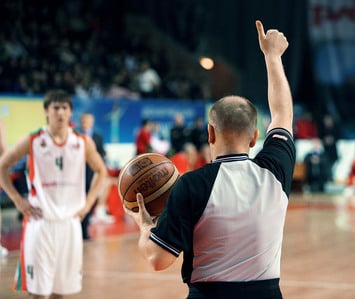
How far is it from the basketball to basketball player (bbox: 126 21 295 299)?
35 cm

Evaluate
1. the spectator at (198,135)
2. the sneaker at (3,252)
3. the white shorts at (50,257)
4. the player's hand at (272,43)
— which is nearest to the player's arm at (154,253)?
the player's hand at (272,43)

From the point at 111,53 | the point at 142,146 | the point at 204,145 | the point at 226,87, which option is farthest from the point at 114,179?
the point at 226,87

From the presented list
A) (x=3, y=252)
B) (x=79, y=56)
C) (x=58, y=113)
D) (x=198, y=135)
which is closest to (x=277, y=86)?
(x=58, y=113)

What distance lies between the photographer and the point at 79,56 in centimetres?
1853

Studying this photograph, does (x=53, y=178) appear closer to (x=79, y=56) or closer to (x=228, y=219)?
(x=228, y=219)

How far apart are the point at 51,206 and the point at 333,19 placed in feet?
60.0

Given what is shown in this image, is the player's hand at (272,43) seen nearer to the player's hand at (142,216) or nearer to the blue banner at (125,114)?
the player's hand at (142,216)

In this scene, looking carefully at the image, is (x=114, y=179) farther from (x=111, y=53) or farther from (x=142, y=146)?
(x=111, y=53)

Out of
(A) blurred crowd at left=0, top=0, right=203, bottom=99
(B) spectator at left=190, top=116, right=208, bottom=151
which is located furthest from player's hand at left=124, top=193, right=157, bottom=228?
(B) spectator at left=190, top=116, right=208, bottom=151

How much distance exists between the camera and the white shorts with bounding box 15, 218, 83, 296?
514 cm

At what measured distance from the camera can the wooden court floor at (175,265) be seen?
23.1 ft

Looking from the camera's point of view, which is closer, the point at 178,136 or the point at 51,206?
the point at 51,206

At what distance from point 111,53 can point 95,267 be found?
12559mm

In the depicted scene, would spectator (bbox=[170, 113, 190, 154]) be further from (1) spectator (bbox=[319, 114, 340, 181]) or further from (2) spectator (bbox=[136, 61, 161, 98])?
(1) spectator (bbox=[319, 114, 340, 181])
